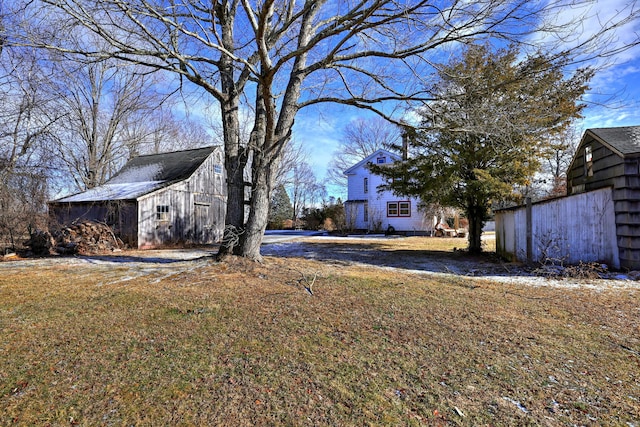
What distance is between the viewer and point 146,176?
16875 millimetres

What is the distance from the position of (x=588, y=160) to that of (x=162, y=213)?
15578 mm

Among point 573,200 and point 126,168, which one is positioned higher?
point 126,168

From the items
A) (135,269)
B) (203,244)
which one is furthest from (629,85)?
(203,244)

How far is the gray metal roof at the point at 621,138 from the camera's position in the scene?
6876 millimetres

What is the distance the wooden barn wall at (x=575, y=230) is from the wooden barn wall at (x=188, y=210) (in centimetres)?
1176

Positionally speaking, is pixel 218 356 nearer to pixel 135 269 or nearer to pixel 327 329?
pixel 327 329

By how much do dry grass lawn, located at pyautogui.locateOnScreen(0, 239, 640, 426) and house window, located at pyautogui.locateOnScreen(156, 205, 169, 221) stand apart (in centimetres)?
888

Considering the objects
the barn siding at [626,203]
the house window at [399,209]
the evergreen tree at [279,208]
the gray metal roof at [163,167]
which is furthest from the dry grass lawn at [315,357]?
the evergreen tree at [279,208]

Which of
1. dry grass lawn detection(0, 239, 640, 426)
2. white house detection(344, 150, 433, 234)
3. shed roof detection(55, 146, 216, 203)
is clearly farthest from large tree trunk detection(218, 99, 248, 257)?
white house detection(344, 150, 433, 234)

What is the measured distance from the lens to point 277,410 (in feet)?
7.19

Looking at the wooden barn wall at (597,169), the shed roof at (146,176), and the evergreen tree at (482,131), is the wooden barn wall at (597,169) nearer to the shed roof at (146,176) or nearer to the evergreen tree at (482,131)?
the evergreen tree at (482,131)

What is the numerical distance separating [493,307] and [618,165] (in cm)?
530

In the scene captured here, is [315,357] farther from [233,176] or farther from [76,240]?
[76,240]

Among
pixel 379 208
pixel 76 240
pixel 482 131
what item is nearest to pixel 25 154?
pixel 76 240
